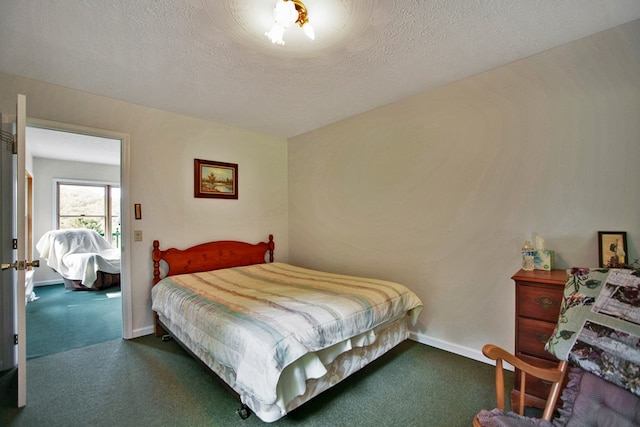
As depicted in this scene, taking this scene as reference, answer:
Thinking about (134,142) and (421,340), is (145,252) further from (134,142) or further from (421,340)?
(421,340)

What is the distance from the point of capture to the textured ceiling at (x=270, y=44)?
5.58 ft

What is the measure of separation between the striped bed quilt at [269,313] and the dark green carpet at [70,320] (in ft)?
3.03

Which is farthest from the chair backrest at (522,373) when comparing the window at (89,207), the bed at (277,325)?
the window at (89,207)

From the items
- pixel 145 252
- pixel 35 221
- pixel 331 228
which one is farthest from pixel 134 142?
pixel 35 221

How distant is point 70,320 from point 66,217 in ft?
→ 11.5

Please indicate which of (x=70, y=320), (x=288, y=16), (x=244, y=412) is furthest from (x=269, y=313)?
(x=70, y=320)

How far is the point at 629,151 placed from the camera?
6.12ft

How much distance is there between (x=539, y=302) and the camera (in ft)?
5.88

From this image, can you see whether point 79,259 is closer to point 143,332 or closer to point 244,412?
point 143,332

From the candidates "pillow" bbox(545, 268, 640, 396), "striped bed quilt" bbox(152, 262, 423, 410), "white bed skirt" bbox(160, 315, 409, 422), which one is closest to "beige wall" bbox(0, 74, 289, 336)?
"striped bed quilt" bbox(152, 262, 423, 410)

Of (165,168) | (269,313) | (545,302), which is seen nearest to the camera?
(545,302)

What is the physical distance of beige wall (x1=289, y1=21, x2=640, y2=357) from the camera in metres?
1.94

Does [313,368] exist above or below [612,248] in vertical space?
below

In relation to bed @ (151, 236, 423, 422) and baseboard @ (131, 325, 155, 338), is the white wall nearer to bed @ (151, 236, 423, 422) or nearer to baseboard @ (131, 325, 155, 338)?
baseboard @ (131, 325, 155, 338)
